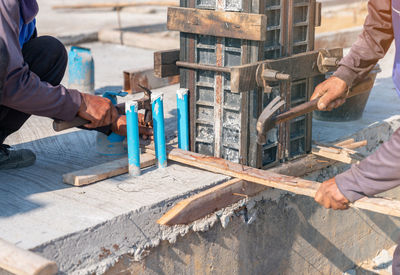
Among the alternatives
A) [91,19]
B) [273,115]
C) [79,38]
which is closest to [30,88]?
[273,115]

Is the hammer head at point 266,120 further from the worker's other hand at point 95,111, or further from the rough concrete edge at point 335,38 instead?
the rough concrete edge at point 335,38

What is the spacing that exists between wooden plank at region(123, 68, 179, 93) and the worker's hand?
2.63 metres

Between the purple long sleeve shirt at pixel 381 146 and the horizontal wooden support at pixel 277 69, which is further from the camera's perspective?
the horizontal wooden support at pixel 277 69

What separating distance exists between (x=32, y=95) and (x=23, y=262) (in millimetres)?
1087

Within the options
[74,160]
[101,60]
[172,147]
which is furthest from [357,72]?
[101,60]

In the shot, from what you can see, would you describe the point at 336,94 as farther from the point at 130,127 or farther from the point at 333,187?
the point at 130,127

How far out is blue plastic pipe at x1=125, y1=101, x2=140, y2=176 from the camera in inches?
133

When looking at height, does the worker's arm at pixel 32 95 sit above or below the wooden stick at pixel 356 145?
above

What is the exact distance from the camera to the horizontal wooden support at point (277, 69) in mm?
3316

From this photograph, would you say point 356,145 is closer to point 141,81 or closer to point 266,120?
point 266,120

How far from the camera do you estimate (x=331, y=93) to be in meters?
3.41

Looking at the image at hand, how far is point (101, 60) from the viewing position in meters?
7.92

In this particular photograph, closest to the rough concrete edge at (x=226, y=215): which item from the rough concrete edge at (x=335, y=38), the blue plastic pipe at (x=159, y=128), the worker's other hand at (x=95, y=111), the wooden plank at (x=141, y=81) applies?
the blue plastic pipe at (x=159, y=128)

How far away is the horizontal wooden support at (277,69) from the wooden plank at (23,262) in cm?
154
